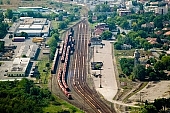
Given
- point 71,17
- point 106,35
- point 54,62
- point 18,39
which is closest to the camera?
point 54,62

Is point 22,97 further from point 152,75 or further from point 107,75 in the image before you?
point 152,75

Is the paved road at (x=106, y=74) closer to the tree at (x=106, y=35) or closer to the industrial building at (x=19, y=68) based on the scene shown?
the tree at (x=106, y=35)

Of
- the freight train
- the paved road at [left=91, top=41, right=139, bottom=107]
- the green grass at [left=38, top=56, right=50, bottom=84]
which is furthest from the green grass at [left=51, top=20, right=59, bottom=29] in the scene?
the green grass at [left=38, top=56, right=50, bottom=84]

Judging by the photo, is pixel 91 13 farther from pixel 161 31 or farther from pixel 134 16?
pixel 161 31

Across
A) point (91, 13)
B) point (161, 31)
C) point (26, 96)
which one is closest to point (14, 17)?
point (91, 13)

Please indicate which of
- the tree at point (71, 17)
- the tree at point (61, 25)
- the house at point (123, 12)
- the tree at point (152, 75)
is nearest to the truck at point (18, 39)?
the tree at point (61, 25)

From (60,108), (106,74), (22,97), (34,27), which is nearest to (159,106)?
(60,108)

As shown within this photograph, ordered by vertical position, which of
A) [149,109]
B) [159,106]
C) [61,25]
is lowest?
[159,106]
